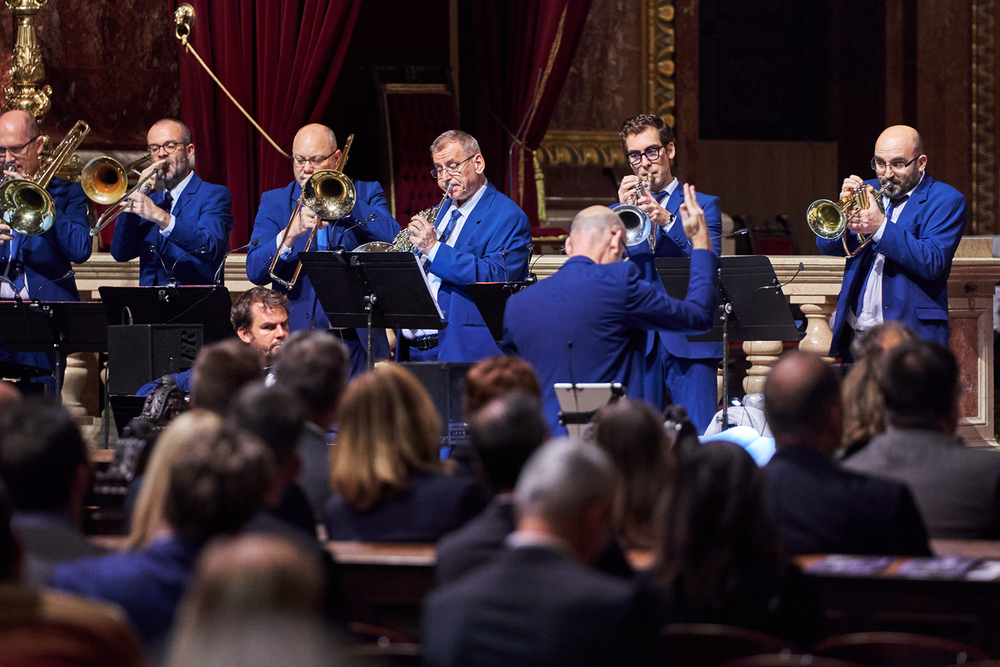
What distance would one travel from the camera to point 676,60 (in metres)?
10.5

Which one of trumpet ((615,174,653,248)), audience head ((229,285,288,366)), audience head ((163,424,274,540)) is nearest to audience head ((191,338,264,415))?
audience head ((163,424,274,540))

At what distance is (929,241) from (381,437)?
3299 mm

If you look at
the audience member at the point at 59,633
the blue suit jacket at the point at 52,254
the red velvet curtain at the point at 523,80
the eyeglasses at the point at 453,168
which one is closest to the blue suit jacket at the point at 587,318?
the eyeglasses at the point at 453,168

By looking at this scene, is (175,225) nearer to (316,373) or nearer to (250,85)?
(250,85)

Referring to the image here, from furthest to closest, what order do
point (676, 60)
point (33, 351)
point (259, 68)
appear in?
point (676, 60) → point (259, 68) → point (33, 351)

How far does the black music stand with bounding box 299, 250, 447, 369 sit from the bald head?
0.78 m

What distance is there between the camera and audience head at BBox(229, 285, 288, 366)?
548 cm

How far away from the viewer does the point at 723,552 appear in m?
2.43

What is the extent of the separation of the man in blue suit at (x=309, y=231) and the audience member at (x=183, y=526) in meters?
3.50

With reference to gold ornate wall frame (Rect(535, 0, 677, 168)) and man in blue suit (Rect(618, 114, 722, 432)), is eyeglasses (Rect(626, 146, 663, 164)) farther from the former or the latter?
gold ornate wall frame (Rect(535, 0, 677, 168))

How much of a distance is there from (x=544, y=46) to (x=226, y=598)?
7.53 metres

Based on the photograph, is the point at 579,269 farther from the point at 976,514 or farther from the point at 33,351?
the point at 33,351

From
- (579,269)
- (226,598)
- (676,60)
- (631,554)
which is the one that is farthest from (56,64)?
(226,598)

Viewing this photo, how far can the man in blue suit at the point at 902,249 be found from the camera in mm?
5551
